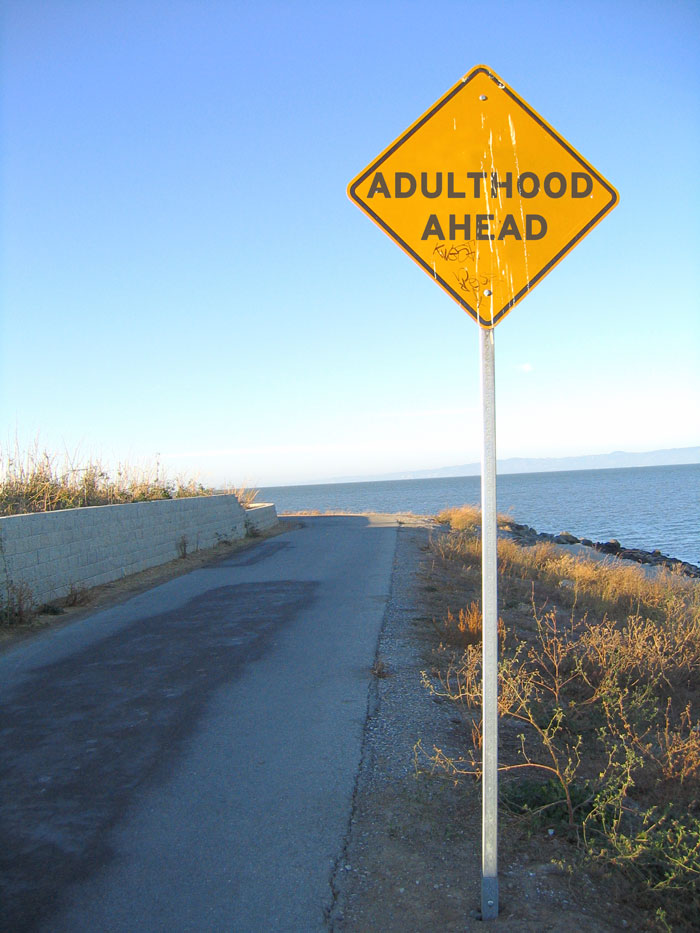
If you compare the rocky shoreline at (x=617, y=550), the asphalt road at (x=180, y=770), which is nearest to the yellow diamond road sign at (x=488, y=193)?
the asphalt road at (x=180, y=770)

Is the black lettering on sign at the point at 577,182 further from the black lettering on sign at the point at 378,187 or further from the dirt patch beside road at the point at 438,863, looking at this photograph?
the dirt patch beside road at the point at 438,863

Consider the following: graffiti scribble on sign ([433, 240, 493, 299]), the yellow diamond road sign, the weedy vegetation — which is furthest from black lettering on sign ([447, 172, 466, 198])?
the weedy vegetation

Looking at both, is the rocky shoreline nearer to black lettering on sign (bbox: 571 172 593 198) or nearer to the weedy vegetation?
the weedy vegetation

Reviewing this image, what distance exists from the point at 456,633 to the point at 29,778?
177 inches

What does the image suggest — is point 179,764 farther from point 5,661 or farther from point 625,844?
point 5,661

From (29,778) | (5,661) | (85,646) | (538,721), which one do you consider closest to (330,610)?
(85,646)

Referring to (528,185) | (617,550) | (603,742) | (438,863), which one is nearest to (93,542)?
(603,742)

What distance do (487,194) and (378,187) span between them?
19.6 inches

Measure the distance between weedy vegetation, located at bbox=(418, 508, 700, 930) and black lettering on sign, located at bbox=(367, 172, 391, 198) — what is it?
113 inches

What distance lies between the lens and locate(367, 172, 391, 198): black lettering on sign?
3.32 meters

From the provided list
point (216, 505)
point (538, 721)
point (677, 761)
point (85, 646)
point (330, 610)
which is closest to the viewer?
point (677, 761)

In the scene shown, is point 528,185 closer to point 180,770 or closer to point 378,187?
point 378,187

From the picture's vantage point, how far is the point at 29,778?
4344mm

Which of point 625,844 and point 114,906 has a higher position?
point 625,844
